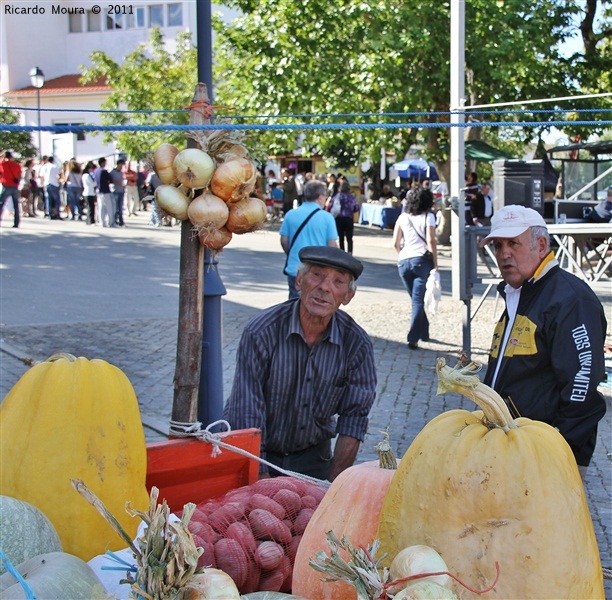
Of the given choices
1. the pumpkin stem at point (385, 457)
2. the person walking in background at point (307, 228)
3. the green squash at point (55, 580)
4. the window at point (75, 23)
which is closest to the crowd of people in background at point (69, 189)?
the person walking in background at point (307, 228)

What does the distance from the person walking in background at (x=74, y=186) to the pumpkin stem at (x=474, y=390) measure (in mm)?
24908

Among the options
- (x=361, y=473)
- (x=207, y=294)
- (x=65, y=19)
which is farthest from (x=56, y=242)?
(x=65, y=19)

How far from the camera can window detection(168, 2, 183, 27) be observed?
44844 millimetres

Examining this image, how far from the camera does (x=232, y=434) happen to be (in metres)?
2.80

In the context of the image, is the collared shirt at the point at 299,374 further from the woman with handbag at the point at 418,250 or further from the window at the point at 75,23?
the window at the point at 75,23

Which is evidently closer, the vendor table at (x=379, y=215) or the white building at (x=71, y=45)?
the vendor table at (x=379, y=215)

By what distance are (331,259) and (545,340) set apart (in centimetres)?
104

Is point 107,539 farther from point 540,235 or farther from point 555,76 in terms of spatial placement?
point 555,76

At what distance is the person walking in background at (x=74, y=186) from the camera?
25369mm

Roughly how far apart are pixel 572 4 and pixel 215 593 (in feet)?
73.6

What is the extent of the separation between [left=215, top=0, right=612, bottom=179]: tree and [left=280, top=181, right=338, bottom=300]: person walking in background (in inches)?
372

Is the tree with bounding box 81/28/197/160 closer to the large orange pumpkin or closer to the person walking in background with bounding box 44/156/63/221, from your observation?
the person walking in background with bounding box 44/156/63/221

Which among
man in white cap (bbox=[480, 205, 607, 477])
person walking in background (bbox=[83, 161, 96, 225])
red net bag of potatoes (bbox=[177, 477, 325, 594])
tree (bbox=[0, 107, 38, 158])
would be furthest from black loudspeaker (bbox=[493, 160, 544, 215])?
tree (bbox=[0, 107, 38, 158])

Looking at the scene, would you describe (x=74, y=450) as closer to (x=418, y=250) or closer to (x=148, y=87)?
(x=418, y=250)
